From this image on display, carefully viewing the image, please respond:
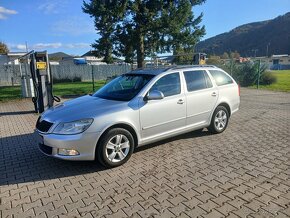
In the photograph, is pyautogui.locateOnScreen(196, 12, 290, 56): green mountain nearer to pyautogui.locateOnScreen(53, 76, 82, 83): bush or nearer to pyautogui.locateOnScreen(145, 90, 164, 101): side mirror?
pyautogui.locateOnScreen(53, 76, 82, 83): bush

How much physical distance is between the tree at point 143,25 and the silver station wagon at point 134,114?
11.8 m

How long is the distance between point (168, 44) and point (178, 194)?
16.3 m

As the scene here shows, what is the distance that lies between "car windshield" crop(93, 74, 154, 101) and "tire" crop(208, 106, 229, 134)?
2.01 m

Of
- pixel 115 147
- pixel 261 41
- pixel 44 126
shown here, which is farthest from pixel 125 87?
pixel 261 41

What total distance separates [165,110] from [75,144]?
186 cm

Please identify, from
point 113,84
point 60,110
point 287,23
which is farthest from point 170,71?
point 287,23

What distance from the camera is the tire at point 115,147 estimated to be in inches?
178

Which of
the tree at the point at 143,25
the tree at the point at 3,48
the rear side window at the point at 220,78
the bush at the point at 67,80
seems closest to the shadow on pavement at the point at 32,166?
the rear side window at the point at 220,78

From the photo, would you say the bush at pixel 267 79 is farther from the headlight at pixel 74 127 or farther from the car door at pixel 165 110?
the headlight at pixel 74 127

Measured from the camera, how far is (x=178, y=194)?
12.2 feet

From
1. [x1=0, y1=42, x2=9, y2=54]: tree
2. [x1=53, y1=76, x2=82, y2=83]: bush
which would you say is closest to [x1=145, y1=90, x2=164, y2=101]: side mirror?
[x1=53, y1=76, x2=82, y2=83]: bush

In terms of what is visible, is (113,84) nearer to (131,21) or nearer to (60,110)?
(60,110)

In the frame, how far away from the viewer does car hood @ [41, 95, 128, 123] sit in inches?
177

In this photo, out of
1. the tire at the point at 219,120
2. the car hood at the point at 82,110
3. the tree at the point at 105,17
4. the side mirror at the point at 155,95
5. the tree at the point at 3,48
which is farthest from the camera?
the tree at the point at 3,48
